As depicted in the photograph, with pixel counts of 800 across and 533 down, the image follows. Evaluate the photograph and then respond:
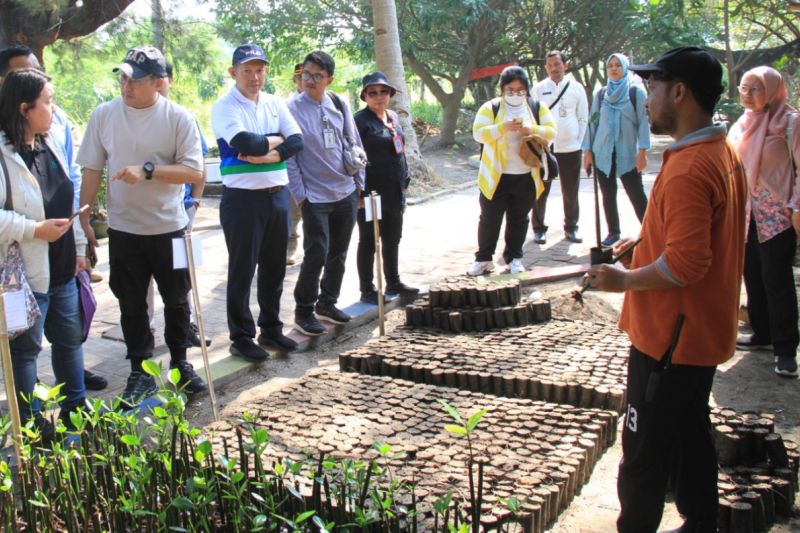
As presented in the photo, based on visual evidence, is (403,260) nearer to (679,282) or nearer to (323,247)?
(323,247)

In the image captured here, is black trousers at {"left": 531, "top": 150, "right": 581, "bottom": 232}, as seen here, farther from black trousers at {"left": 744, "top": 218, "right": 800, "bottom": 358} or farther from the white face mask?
black trousers at {"left": 744, "top": 218, "right": 800, "bottom": 358}

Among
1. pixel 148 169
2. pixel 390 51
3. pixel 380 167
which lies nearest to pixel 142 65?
pixel 148 169

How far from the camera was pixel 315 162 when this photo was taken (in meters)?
5.68

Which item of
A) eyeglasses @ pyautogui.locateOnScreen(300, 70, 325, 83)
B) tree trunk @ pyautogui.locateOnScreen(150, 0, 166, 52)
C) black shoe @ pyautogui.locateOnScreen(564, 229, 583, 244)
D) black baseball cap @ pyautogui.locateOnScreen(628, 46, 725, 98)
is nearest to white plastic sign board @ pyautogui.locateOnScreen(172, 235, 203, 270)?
eyeglasses @ pyautogui.locateOnScreen(300, 70, 325, 83)

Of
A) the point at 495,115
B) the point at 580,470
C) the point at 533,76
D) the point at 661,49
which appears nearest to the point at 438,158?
the point at 661,49

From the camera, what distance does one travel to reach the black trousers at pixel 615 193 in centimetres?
778

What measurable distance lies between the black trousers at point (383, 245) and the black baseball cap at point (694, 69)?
3.86 metres

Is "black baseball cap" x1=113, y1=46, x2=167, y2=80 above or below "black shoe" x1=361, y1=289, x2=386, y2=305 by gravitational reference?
above

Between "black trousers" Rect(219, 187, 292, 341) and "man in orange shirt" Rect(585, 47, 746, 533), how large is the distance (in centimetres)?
280

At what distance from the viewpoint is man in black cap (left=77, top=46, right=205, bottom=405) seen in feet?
14.2

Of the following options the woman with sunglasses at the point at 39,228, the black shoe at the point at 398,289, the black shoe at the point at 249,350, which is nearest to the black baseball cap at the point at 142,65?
the woman with sunglasses at the point at 39,228

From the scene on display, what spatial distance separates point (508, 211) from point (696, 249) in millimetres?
4618

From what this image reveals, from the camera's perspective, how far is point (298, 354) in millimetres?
5625

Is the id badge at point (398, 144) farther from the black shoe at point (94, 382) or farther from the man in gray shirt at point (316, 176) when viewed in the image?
the black shoe at point (94, 382)
